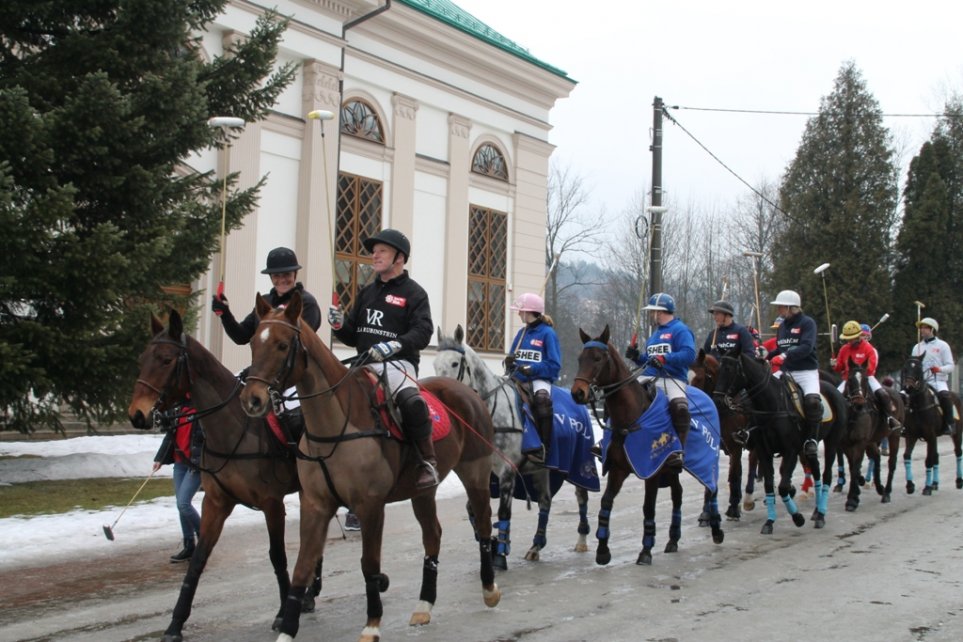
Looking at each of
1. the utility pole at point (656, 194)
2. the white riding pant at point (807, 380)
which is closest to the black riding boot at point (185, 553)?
the white riding pant at point (807, 380)

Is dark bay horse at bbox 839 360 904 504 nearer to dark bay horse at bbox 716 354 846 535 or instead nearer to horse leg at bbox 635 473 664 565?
dark bay horse at bbox 716 354 846 535

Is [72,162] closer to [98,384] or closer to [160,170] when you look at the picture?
[160,170]

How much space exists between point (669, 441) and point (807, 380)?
382 centimetres

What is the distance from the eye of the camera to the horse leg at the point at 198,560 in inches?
264

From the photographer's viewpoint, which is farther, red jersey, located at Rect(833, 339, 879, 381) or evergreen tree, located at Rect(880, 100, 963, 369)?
evergreen tree, located at Rect(880, 100, 963, 369)

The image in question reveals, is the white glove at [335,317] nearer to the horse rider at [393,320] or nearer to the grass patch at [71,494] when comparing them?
the horse rider at [393,320]

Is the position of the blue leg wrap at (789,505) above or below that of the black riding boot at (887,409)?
below

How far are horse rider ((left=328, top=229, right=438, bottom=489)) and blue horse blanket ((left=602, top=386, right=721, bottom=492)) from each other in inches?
131

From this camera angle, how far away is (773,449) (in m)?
12.9

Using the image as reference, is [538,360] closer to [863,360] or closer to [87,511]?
[87,511]

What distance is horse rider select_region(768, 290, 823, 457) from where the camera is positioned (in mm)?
13062

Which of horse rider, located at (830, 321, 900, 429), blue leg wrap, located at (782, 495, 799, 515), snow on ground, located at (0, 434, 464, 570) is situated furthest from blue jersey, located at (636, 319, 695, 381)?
horse rider, located at (830, 321, 900, 429)

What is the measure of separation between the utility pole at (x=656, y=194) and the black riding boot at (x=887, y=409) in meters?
6.91

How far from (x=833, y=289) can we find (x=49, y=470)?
116 ft
